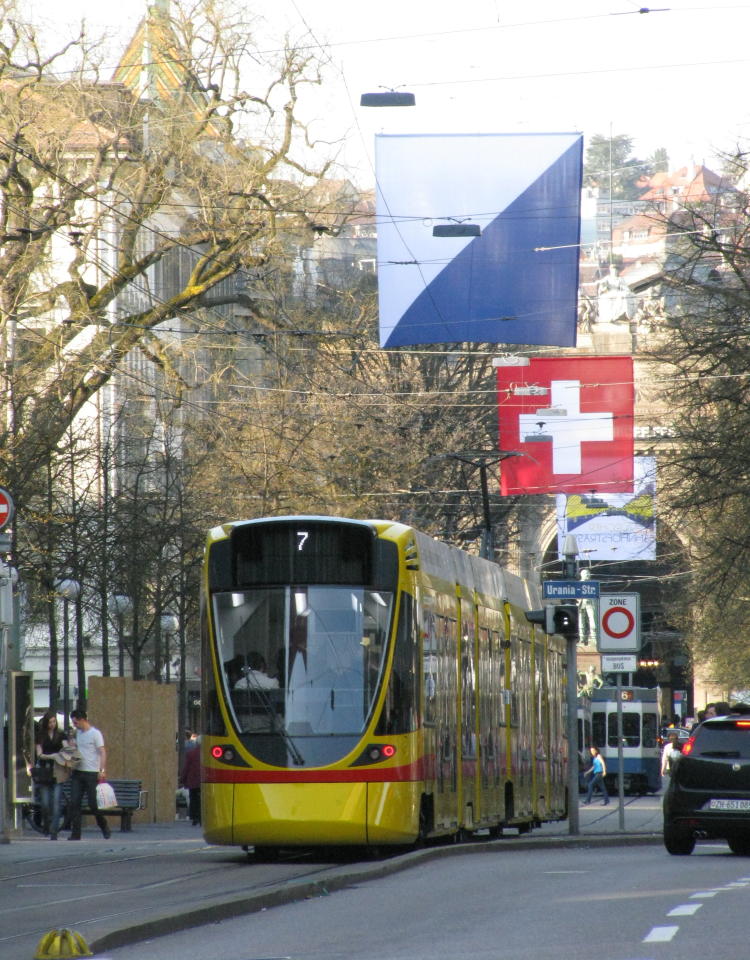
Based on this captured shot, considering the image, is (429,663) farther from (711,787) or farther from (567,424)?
(567,424)

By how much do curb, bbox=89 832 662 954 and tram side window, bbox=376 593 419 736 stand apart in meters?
1.06

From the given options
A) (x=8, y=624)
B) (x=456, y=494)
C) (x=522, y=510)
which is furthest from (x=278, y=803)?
(x=522, y=510)

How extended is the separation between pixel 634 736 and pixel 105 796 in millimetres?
33070

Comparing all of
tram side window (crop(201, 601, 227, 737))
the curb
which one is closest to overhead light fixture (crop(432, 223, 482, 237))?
the curb

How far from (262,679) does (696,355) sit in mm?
9897

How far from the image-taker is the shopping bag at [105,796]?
2508 centimetres

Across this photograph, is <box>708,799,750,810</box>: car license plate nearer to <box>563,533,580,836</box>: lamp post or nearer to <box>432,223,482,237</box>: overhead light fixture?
<box>563,533,580,836</box>: lamp post

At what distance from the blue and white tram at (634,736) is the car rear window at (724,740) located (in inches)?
1374

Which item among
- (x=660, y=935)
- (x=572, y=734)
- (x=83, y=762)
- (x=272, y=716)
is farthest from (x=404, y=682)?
(x=83, y=762)

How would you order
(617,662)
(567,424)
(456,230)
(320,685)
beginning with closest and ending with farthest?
1. (320,685)
2. (617,662)
3. (456,230)
4. (567,424)

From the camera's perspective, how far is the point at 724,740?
18.7m

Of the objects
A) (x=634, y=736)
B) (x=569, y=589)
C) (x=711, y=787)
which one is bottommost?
(x=634, y=736)

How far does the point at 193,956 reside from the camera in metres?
9.45

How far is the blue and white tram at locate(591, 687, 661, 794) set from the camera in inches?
2172
